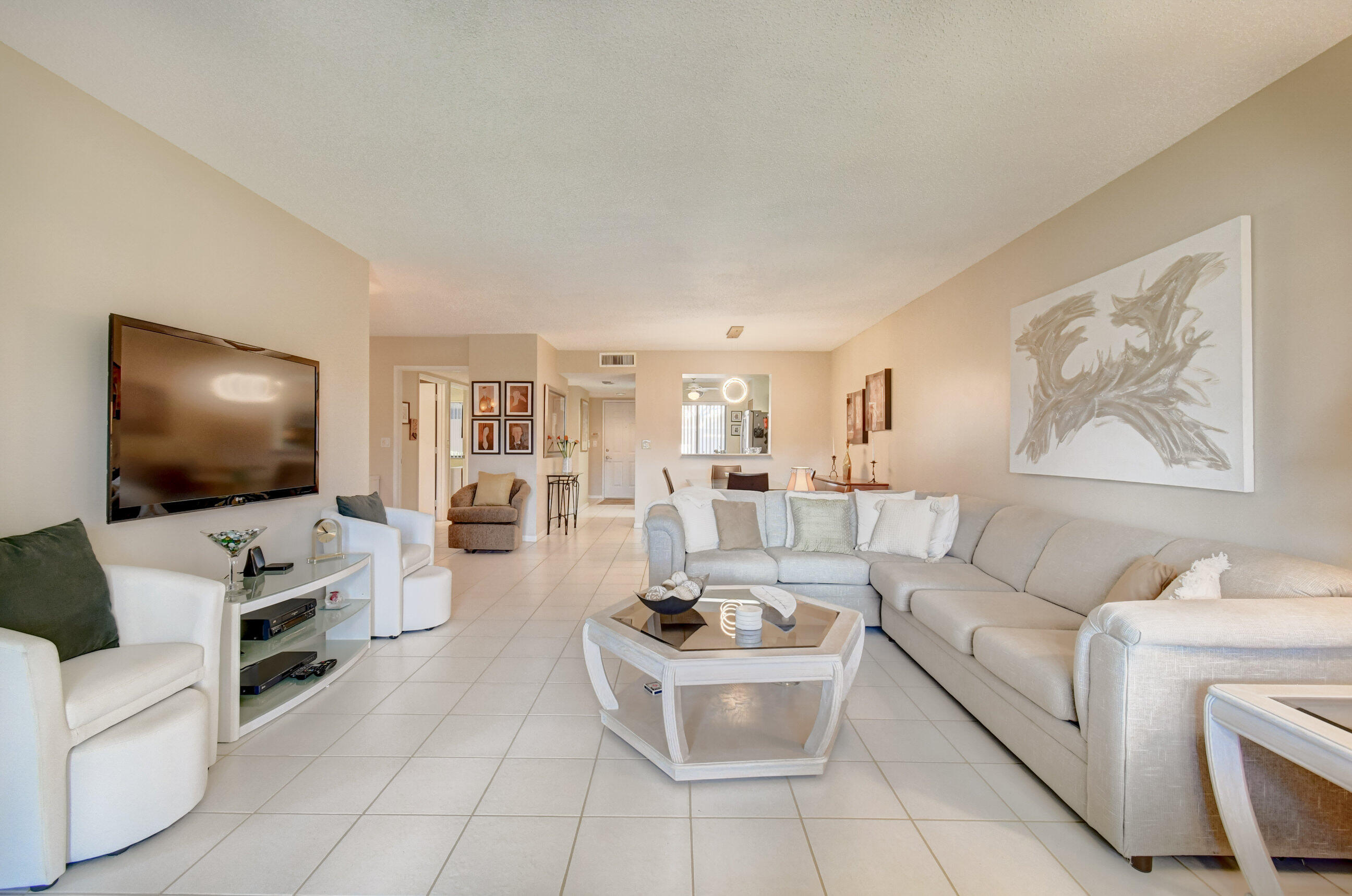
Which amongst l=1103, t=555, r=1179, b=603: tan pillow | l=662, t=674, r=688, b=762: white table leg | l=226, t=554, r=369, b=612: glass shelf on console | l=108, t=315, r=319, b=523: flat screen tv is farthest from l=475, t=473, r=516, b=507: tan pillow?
l=1103, t=555, r=1179, b=603: tan pillow

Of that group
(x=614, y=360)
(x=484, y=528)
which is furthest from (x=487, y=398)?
(x=614, y=360)

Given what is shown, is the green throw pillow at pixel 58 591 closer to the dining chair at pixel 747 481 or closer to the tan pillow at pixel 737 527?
the tan pillow at pixel 737 527

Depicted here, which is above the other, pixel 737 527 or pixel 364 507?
pixel 364 507

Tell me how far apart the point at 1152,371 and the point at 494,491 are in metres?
6.03

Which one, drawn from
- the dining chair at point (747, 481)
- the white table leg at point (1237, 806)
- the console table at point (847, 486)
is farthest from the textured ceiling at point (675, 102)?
the dining chair at point (747, 481)

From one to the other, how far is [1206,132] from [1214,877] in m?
2.73

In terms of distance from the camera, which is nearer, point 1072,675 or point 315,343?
point 1072,675

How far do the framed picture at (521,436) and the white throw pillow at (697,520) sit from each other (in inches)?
135

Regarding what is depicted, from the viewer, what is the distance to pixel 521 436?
718 cm

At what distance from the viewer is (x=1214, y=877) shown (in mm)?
1606

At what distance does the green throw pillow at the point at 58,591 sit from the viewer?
1746 mm

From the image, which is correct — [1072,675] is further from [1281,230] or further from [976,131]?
[976,131]

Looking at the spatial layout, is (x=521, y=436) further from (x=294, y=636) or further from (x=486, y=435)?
(x=294, y=636)

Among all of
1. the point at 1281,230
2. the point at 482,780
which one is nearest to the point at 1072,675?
the point at 1281,230
